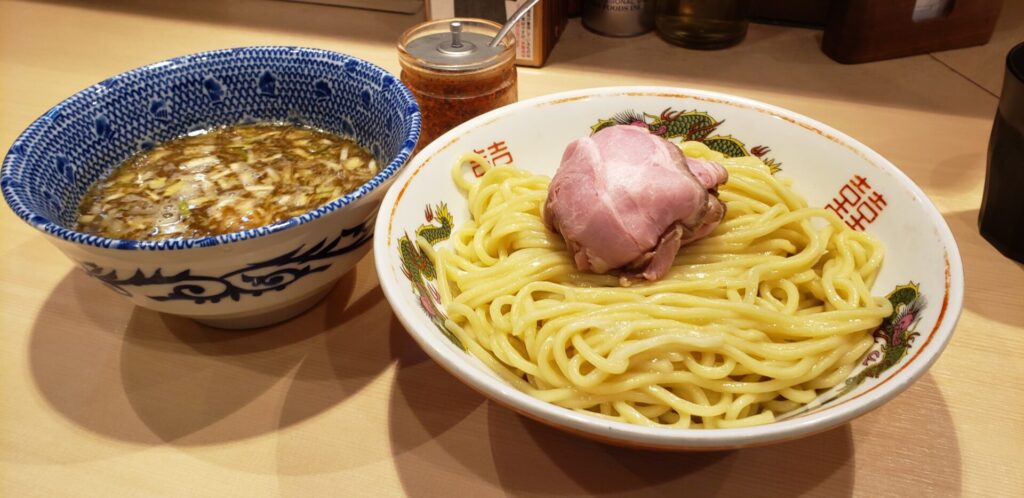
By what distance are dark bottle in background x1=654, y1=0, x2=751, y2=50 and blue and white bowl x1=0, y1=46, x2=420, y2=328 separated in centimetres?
146

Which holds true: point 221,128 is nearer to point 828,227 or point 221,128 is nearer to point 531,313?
point 531,313

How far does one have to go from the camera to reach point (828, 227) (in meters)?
1.32

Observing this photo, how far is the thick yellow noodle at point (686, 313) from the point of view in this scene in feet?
3.55

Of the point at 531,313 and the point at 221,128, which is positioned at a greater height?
the point at 221,128

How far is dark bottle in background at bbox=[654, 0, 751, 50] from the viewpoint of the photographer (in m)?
2.47

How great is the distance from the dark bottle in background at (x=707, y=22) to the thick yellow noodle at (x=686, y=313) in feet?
4.00

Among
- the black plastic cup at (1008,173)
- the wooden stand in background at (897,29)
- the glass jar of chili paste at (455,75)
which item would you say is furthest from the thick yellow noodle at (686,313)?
the wooden stand in background at (897,29)

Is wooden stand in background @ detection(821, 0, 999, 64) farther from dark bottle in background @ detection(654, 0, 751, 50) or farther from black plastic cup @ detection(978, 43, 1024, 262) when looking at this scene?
black plastic cup @ detection(978, 43, 1024, 262)

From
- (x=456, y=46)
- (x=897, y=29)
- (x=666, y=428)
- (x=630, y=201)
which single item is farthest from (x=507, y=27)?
(x=897, y=29)

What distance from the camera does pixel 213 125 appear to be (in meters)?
1.55

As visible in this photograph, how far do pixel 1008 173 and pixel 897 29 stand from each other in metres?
1.02

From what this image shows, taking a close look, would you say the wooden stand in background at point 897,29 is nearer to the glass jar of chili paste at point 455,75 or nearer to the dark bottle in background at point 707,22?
the dark bottle in background at point 707,22

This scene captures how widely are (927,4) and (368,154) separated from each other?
1990 mm

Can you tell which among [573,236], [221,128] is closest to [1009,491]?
[573,236]
